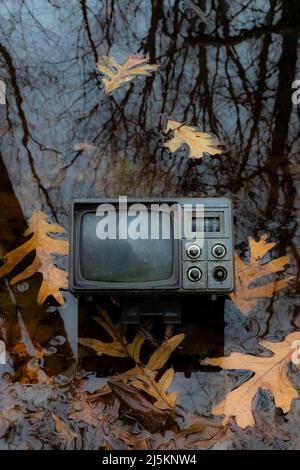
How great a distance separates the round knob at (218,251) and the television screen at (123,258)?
111mm

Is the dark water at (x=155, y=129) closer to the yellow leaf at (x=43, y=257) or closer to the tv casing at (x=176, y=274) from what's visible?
the yellow leaf at (x=43, y=257)

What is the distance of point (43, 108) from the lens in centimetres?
202

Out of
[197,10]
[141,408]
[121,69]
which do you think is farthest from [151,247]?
[197,10]

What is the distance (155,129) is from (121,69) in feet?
0.79

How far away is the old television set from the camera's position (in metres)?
1.66

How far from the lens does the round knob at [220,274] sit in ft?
5.45

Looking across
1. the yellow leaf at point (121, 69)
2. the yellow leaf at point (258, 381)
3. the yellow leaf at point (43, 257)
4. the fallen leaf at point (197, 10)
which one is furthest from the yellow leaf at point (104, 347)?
the fallen leaf at point (197, 10)

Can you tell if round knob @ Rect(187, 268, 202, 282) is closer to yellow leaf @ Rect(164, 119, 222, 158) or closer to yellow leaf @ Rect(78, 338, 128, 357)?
yellow leaf @ Rect(78, 338, 128, 357)

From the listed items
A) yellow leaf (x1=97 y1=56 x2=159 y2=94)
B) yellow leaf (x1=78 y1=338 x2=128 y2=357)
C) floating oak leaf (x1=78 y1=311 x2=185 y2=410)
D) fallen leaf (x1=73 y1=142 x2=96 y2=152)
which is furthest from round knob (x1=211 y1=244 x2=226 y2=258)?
yellow leaf (x1=97 y1=56 x2=159 y2=94)

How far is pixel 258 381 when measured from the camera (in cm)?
173

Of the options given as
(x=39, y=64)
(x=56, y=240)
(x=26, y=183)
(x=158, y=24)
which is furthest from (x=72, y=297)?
(x=158, y=24)

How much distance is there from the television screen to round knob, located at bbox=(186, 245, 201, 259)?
5 cm

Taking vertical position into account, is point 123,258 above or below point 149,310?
above

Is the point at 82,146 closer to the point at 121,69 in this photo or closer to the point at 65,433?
the point at 121,69
